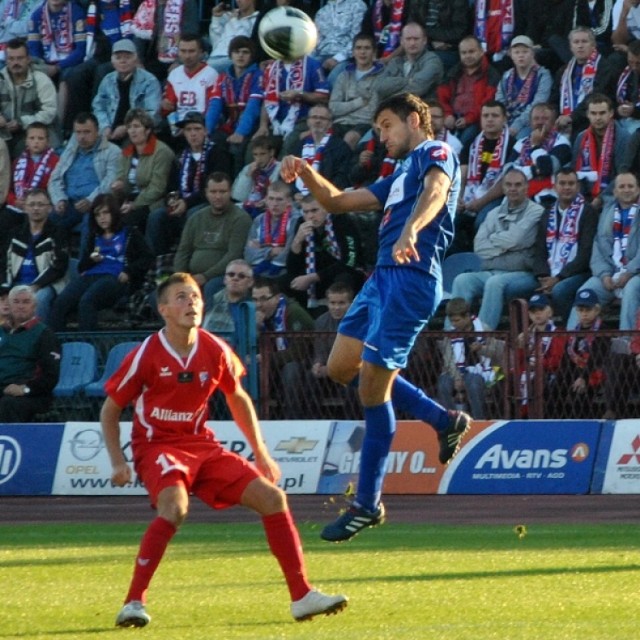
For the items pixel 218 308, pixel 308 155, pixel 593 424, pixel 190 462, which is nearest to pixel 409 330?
pixel 190 462

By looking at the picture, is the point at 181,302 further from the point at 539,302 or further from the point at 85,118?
the point at 85,118

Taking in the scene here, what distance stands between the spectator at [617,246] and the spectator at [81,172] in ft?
19.6

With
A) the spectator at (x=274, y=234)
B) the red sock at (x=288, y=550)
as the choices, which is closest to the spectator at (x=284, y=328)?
the spectator at (x=274, y=234)

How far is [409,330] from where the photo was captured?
8.09 meters

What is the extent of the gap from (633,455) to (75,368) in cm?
554

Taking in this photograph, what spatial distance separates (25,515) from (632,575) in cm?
639

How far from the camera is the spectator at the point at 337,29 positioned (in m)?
17.8

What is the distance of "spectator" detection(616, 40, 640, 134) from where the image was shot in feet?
50.4

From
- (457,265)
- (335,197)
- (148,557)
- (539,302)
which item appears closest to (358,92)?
(457,265)

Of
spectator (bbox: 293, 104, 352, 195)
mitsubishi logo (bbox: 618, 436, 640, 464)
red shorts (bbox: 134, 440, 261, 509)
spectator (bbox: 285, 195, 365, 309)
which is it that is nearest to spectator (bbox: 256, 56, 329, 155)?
spectator (bbox: 293, 104, 352, 195)

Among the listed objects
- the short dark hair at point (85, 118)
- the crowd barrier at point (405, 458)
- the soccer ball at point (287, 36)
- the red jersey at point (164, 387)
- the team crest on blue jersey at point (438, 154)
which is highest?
the soccer ball at point (287, 36)

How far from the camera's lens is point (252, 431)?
7.19 meters

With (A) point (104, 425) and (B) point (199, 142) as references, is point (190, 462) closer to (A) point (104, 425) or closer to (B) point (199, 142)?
(A) point (104, 425)

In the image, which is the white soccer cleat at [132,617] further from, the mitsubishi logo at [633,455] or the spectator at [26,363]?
the spectator at [26,363]
